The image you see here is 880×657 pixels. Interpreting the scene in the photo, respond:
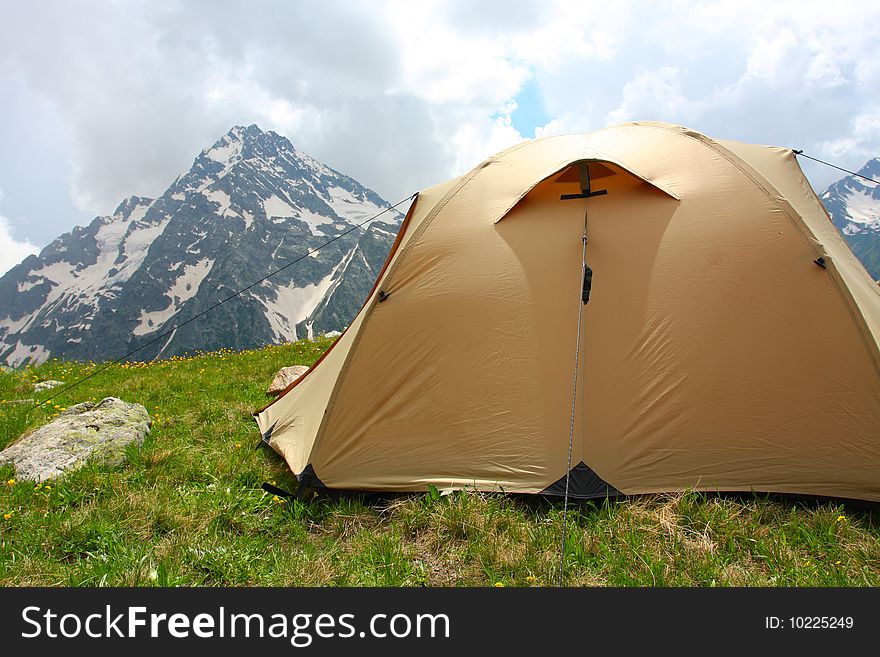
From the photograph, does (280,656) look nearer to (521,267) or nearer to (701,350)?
(521,267)

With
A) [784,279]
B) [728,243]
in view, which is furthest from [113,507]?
[784,279]

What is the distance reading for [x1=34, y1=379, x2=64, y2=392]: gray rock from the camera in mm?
9000

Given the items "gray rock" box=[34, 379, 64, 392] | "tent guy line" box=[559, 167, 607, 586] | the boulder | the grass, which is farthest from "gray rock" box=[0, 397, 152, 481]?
"tent guy line" box=[559, 167, 607, 586]

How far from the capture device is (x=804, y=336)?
4.20 metres

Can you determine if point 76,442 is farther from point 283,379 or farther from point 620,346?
point 620,346

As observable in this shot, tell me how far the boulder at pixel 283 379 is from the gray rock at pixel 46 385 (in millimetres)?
4414

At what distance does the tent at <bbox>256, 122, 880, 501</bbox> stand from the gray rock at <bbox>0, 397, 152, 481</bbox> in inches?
87.0

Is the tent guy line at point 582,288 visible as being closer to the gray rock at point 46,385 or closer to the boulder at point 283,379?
the boulder at point 283,379

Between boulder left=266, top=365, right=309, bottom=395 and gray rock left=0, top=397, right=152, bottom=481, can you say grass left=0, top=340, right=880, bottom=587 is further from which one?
boulder left=266, top=365, right=309, bottom=395

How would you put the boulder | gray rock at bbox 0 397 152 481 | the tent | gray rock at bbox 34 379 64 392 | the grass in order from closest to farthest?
the grass
the tent
gray rock at bbox 0 397 152 481
the boulder
gray rock at bbox 34 379 64 392

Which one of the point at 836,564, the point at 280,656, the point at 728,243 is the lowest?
the point at 280,656

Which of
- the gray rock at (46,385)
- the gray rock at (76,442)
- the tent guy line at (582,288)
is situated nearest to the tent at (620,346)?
the tent guy line at (582,288)

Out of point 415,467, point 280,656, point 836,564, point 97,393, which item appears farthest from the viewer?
point 97,393

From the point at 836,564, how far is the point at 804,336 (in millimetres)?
1897
